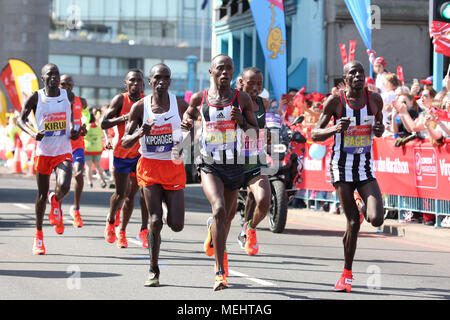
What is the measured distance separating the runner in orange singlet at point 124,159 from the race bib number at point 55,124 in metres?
0.60

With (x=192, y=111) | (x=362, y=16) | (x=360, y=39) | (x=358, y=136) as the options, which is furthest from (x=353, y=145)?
(x=360, y=39)

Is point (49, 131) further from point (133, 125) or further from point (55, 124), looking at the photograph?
point (133, 125)

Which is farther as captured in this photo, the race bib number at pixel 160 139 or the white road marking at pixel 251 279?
the white road marking at pixel 251 279

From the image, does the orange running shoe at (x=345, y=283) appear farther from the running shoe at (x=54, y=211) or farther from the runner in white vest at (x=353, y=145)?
the running shoe at (x=54, y=211)

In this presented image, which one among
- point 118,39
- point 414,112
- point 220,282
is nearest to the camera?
point 220,282

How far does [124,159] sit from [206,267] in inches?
75.6

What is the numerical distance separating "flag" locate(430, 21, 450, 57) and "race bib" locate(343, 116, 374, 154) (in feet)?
16.9

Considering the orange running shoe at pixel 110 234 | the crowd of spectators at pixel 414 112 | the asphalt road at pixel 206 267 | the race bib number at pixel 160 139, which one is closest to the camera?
the asphalt road at pixel 206 267

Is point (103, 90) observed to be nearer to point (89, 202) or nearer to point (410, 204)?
point (89, 202)

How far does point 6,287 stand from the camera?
845cm

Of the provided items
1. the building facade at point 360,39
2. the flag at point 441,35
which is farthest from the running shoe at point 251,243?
the building facade at point 360,39

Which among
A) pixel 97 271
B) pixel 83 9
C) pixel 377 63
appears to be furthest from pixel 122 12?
pixel 97 271

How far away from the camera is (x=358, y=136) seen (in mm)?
8695

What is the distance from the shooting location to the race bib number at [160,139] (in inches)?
344
